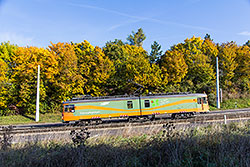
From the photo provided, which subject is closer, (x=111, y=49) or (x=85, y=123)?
(x=85, y=123)

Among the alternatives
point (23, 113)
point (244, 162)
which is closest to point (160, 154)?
point (244, 162)

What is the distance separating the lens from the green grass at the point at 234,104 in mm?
28031

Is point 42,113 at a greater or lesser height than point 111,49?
lesser

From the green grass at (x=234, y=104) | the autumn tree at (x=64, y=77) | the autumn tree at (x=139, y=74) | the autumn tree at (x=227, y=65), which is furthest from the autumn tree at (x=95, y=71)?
the autumn tree at (x=227, y=65)

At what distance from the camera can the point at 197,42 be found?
3353 centimetres

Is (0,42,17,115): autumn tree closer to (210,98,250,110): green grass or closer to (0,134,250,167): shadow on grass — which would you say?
(0,134,250,167): shadow on grass

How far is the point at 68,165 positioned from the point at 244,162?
15.0ft

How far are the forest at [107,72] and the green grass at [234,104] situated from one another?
147 centimetres

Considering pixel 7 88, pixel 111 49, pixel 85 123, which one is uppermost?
pixel 111 49

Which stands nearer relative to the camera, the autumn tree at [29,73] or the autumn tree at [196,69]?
the autumn tree at [29,73]

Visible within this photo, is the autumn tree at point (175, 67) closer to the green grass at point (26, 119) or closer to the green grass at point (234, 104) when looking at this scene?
the green grass at point (234, 104)

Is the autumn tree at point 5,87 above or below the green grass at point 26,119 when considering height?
above

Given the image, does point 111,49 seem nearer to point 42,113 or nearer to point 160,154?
point 42,113

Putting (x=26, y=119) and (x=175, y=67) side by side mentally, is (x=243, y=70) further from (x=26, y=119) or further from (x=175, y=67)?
(x=26, y=119)
